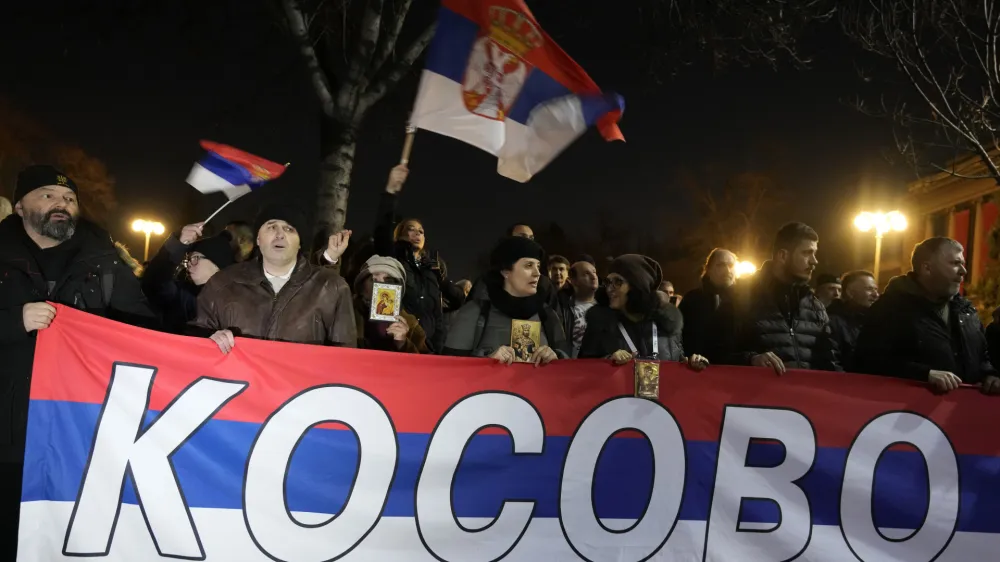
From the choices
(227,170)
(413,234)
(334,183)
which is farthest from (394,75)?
(227,170)

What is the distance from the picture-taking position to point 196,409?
3656mm

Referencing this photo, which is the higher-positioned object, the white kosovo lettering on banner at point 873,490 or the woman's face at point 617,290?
the woman's face at point 617,290

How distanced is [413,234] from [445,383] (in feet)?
7.51

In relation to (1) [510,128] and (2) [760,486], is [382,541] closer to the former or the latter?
(2) [760,486]

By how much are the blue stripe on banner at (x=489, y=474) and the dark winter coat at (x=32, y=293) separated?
0.16m

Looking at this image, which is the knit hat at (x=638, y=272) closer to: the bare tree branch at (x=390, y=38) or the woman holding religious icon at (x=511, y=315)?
the woman holding religious icon at (x=511, y=315)

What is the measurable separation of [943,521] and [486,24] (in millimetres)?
3828

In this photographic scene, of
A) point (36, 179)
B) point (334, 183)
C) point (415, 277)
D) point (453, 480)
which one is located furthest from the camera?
point (334, 183)

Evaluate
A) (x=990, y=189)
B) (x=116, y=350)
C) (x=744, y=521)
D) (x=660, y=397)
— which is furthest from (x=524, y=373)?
(x=990, y=189)

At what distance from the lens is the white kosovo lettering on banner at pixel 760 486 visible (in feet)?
13.4

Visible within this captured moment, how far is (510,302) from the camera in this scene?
4.48 m

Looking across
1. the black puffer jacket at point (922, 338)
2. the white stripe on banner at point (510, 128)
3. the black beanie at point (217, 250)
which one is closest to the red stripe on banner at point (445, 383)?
the black puffer jacket at point (922, 338)

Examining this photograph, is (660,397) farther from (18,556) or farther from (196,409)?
(18,556)

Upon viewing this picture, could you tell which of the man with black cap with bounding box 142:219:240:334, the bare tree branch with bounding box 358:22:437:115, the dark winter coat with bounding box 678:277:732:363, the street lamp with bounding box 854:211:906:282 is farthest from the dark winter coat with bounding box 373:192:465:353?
the street lamp with bounding box 854:211:906:282
